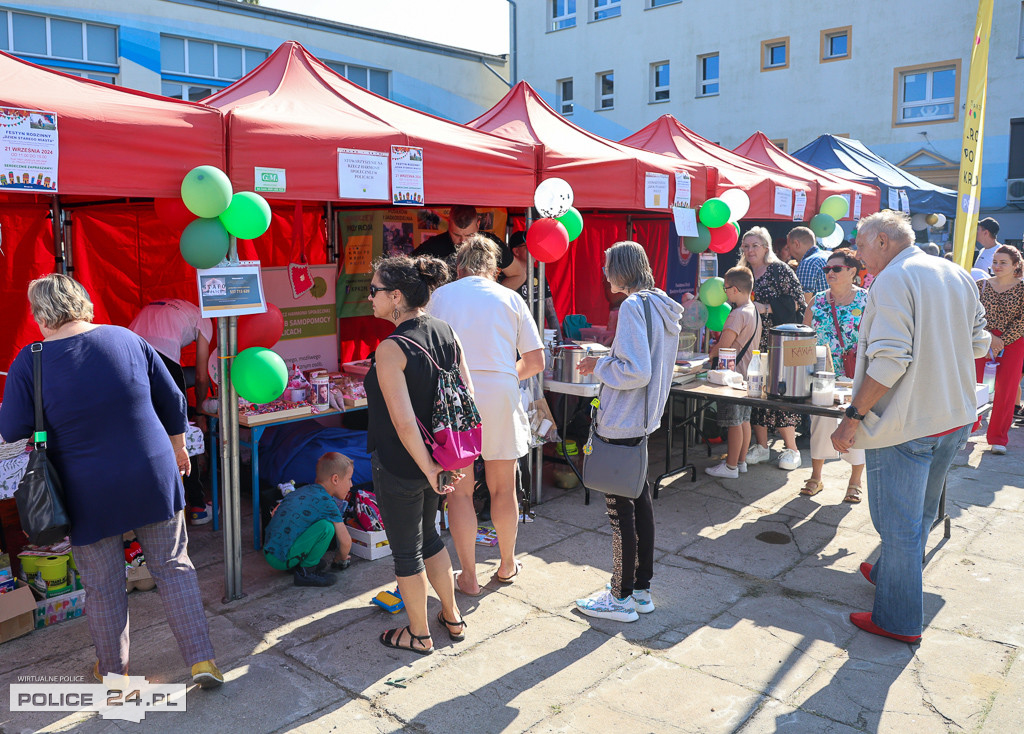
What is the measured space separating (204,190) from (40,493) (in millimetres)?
1360

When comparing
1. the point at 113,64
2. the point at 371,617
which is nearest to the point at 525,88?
the point at 371,617

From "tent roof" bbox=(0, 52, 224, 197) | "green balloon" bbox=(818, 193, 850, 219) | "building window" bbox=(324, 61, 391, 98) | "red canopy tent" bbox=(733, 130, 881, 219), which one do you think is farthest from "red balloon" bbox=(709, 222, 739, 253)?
"building window" bbox=(324, 61, 391, 98)

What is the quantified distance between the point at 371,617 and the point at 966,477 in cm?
467

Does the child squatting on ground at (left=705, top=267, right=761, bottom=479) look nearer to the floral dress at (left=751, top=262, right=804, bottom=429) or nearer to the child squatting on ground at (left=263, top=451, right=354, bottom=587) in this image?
the floral dress at (left=751, top=262, right=804, bottom=429)

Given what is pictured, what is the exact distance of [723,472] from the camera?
604 centimetres

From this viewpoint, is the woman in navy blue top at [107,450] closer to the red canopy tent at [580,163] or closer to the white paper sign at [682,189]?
the red canopy tent at [580,163]

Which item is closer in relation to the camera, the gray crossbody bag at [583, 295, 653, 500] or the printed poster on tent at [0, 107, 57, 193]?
the printed poster on tent at [0, 107, 57, 193]

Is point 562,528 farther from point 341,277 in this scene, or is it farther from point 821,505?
point 341,277

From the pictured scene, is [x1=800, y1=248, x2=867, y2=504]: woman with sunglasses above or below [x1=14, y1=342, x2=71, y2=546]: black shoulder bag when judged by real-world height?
above

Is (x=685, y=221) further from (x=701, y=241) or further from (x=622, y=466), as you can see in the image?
(x=622, y=466)

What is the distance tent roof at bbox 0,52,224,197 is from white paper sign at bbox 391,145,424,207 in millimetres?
888

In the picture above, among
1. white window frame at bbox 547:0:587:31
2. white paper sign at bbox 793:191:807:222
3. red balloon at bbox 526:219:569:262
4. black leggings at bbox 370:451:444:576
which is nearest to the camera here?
black leggings at bbox 370:451:444:576

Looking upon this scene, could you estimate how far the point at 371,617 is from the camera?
3758 millimetres

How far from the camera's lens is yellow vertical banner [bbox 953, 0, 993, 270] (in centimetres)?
657
